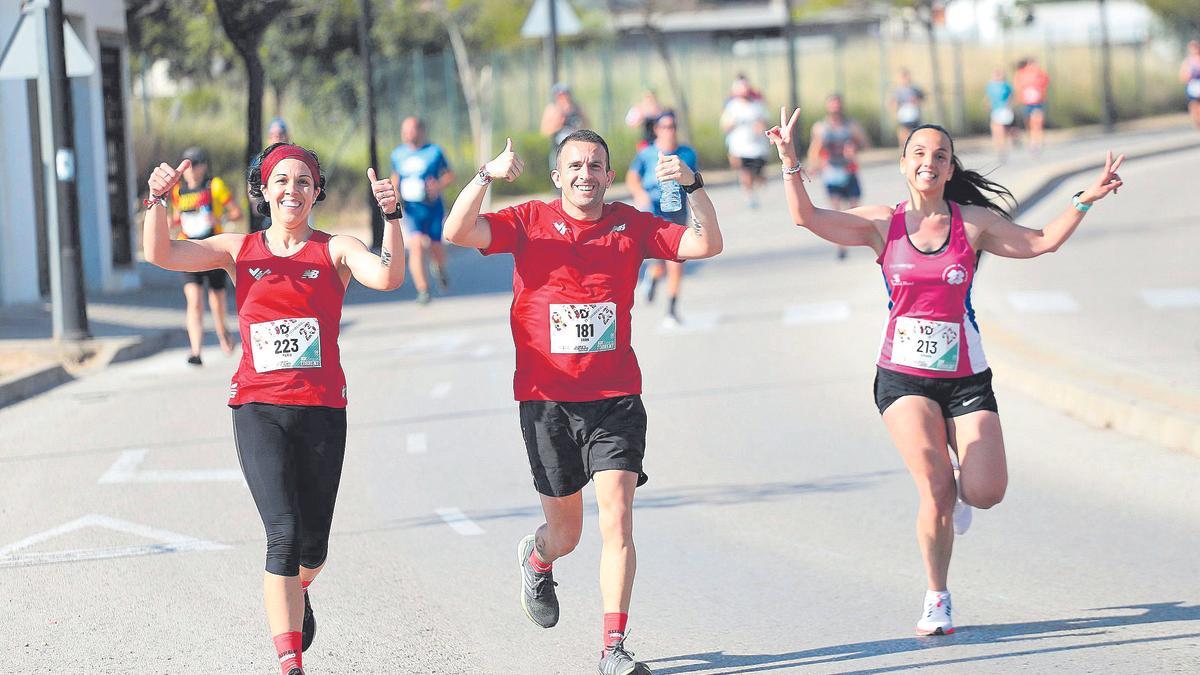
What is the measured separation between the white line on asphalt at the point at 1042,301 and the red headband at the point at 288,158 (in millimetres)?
11930

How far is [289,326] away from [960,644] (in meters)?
2.57

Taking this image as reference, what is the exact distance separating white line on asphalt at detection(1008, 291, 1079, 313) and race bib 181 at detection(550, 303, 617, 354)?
11522 mm

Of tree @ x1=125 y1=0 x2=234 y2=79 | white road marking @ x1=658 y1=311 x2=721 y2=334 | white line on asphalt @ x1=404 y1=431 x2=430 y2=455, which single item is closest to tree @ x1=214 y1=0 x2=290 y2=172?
tree @ x1=125 y1=0 x2=234 y2=79

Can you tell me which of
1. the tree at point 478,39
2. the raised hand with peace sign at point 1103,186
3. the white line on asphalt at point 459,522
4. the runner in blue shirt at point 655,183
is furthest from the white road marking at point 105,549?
the tree at point 478,39

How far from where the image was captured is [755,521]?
354 inches

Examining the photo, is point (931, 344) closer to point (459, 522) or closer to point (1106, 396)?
point (459, 522)

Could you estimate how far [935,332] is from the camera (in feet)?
22.3

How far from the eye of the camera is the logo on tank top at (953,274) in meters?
6.82

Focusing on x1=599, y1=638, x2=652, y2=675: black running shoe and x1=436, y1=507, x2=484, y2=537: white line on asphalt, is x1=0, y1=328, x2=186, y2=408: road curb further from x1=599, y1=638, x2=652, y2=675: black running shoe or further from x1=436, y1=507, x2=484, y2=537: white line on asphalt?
x1=599, y1=638, x2=652, y2=675: black running shoe

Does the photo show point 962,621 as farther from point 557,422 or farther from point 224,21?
point 224,21

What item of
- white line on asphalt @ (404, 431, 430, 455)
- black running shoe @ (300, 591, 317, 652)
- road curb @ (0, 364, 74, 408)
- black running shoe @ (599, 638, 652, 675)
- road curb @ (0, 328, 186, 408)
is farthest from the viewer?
road curb @ (0, 328, 186, 408)

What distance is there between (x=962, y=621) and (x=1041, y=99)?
104 feet

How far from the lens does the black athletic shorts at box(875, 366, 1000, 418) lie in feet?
22.4

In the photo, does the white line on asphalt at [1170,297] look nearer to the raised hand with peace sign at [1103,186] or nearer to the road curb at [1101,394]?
the road curb at [1101,394]
